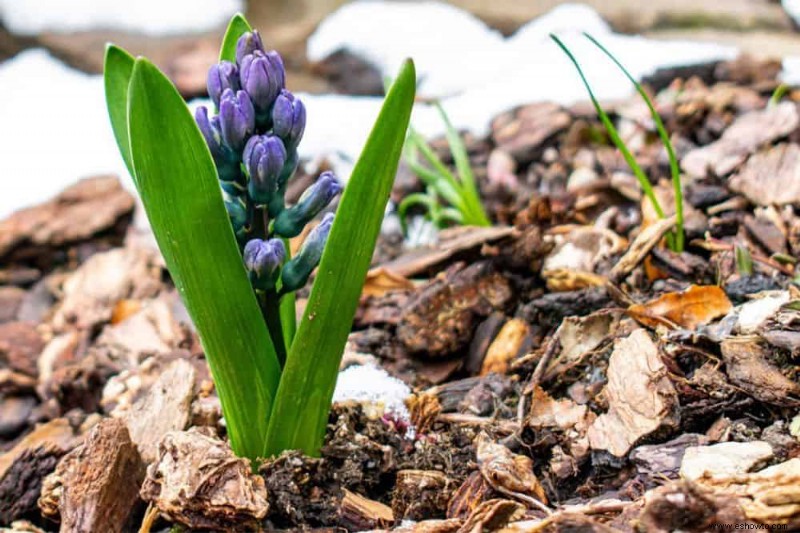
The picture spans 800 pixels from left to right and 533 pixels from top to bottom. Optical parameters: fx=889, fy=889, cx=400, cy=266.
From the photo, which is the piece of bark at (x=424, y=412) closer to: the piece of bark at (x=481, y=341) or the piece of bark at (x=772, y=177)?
the piece of bark at (x=481, y=341)

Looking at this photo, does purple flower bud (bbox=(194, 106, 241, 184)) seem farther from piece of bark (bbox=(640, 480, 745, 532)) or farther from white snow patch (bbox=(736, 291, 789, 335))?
white snow patch (bbox=(736, 291, 789, 335))

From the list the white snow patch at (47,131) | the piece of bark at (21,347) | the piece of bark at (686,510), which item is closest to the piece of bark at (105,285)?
the piece of bark at (21,347)

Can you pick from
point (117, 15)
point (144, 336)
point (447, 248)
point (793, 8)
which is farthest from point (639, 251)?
point (117, 15)

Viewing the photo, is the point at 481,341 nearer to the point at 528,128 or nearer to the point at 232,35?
the point at 232,35

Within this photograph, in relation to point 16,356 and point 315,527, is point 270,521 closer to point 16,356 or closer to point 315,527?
point 315,527

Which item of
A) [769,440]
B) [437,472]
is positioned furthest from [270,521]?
[769,440]

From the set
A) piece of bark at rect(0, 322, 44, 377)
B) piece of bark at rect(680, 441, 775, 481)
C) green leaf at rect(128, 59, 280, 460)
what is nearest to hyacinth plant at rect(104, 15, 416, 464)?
green leaf at rect(128, 59, 280, 460)
